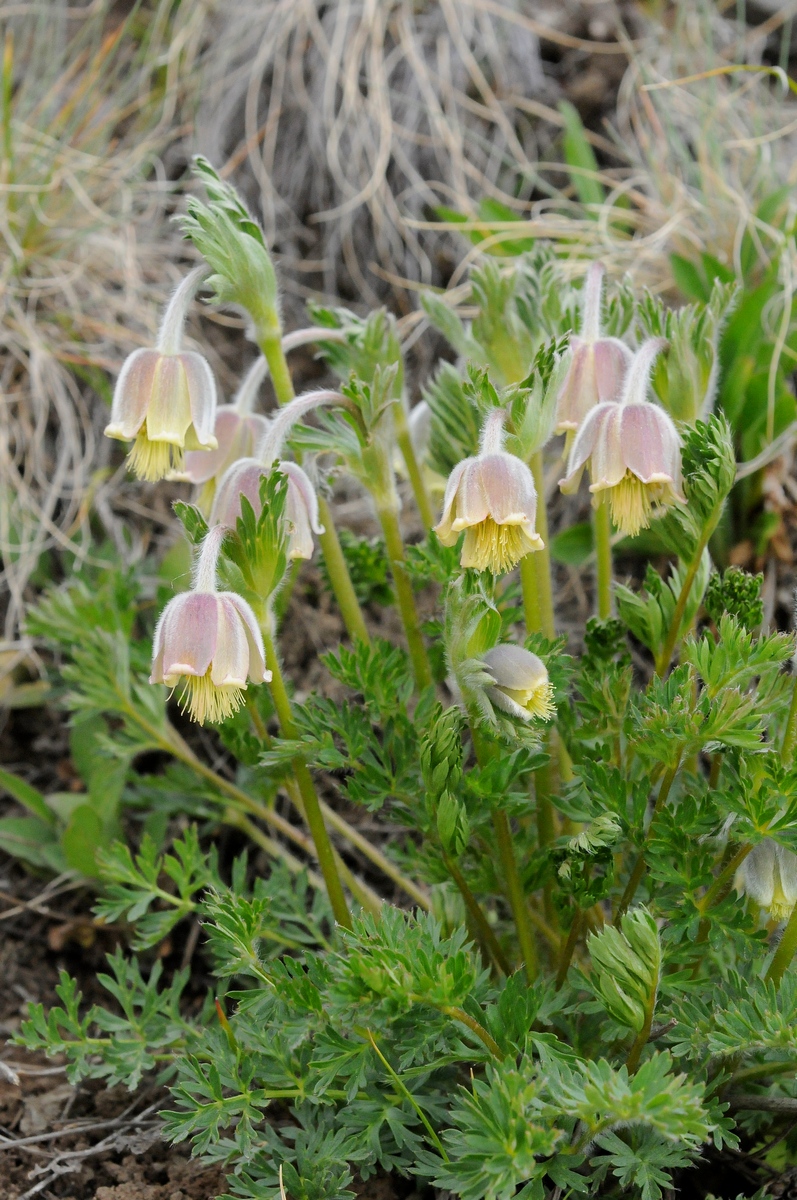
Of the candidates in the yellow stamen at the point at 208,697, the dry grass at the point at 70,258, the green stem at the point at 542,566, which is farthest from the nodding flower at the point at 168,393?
the dry grass at the point at 70,258

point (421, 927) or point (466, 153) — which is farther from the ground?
point (466, 153)

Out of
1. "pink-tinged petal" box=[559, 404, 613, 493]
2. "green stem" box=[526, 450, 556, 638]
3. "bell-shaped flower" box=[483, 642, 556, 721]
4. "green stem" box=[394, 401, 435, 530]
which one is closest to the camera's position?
"bell-shaped flower" box=[483, 642, 556, 721]

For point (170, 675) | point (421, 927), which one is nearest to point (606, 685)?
point (421, 927)

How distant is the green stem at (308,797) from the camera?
1.58m

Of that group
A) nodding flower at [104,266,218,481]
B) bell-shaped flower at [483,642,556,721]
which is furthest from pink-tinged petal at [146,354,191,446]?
bell-shaped flower at [483,642,556,721]

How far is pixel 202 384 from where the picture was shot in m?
1.61

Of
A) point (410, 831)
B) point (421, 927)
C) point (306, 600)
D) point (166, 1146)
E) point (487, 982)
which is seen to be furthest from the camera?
point (306, 600)

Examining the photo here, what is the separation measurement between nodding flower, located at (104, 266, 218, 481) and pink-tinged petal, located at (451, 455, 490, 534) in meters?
0.40

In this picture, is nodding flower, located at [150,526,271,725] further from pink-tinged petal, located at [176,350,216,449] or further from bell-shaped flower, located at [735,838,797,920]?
bell-shaped flower, located at [735,838,797,920]

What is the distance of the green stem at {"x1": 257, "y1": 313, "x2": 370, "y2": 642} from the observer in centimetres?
168

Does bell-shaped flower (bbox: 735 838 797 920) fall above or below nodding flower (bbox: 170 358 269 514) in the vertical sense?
below

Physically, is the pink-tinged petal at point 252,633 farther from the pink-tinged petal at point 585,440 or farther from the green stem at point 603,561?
the green stem at point 603,561

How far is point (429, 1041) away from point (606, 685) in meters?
0.54

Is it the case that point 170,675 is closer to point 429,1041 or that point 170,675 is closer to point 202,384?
point 202,384
